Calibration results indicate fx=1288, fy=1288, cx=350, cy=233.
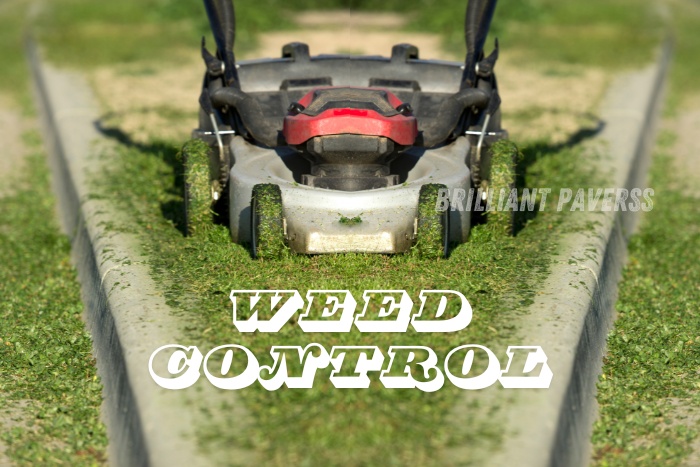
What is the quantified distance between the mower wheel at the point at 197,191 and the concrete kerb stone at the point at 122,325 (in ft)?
1.51

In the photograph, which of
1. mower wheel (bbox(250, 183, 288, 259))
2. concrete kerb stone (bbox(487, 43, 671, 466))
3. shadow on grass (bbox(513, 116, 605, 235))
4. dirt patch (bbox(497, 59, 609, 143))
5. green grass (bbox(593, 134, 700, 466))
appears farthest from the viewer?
dirt patch (bbox(497, 59, 609, 143))

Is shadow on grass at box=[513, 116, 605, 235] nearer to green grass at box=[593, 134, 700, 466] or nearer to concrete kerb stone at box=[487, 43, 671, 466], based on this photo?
concrete kerb stone at box=[487, 43, 671, 466]

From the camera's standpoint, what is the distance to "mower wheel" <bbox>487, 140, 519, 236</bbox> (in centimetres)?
909

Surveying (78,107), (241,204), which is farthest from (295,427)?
(78,107)

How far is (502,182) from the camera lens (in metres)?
9.09

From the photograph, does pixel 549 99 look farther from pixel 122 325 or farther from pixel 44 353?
pixel 122 325

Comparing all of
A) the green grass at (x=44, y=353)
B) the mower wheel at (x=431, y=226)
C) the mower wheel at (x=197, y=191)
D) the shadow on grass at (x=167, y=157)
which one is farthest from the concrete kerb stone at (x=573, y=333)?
the shadow on grass at (x=167, y=157)

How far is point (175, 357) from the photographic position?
22.4ft

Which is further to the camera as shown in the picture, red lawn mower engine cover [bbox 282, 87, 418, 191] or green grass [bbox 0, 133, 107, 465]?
red lawn mower engine cover [bbox 282, 87, 418, 191]

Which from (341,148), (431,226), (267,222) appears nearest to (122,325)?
(267,222)

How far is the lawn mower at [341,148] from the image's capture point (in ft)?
27.4

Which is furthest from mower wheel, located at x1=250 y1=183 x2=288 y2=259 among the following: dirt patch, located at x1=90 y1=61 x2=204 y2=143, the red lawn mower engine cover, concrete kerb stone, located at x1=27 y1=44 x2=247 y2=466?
dirt patch, located at x1=90 y1=61 x2=204 y2=143

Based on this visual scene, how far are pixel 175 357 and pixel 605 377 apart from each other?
2.55m

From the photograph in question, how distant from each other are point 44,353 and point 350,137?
2.41 metres
